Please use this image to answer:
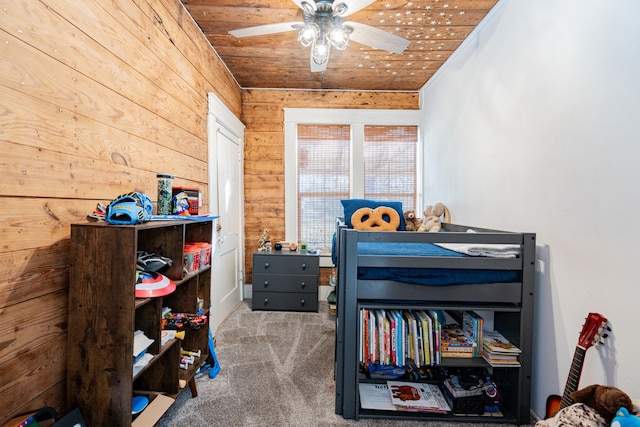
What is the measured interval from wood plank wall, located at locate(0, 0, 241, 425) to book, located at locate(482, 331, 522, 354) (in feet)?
6.13

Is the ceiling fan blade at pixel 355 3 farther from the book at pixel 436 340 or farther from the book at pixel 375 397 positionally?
the book at pixel 375 397

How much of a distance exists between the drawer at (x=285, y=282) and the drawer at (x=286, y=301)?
0.05 metres

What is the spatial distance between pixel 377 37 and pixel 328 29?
31 cm

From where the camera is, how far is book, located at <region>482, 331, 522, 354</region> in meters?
1.60

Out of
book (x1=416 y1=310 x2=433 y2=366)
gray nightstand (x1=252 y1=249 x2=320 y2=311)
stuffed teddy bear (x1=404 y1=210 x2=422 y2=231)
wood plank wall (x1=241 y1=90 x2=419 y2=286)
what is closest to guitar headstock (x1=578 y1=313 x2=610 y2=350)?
book (x1=416 y1=310 x2=433 y2=366)

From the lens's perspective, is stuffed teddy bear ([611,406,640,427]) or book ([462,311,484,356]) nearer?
stuffed teddy bear ([611,406,640,427])

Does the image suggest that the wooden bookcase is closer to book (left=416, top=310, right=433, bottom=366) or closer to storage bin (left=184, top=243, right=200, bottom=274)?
storage bin (left=184, top=243, right=200, bottom=274)

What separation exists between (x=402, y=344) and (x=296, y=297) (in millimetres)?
1734

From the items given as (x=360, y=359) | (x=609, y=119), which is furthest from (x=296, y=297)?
(x=609, y=119)

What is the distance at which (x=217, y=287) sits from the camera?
2.79m

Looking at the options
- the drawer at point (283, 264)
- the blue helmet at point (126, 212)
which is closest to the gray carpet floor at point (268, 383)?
the drawer at point (283, 264)

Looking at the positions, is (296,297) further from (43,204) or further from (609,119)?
(609,119)

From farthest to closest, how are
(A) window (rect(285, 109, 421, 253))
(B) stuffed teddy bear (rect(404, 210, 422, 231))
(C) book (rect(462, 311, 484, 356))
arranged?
(A) window (rect(285, 109, 421, 253)) < (B) stuffed teddy bear (rect(404, 210, 422, 231)) < (C) book (rect(462, 311, 484, 356))

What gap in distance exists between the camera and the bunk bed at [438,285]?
1565 mm
